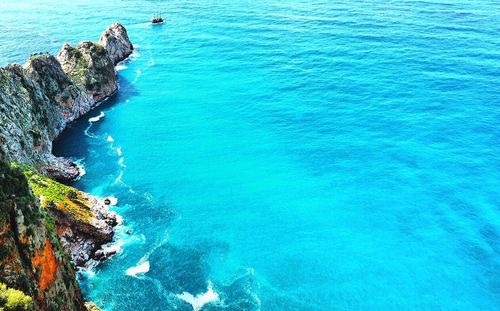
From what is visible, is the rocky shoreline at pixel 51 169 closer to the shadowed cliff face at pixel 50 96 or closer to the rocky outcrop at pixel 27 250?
the rocky outcrop at pixel 27 250

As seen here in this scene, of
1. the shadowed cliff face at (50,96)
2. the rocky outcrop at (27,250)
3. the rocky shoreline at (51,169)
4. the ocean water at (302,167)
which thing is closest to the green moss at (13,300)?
the rocky outcrop at (27,250)

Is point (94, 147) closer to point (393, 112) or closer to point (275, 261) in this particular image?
point (275, 261)

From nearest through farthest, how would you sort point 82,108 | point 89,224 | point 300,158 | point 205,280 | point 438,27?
point 205,280 < point 89,224 < point 300,158 < point 82,108 < point 438,27

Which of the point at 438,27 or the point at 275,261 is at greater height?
the point at 438,27

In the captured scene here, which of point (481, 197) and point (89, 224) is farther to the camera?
point (481, 197)

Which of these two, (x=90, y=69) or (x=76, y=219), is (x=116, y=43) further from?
(x=76, y=219)

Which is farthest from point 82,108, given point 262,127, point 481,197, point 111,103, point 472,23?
point 472,23
